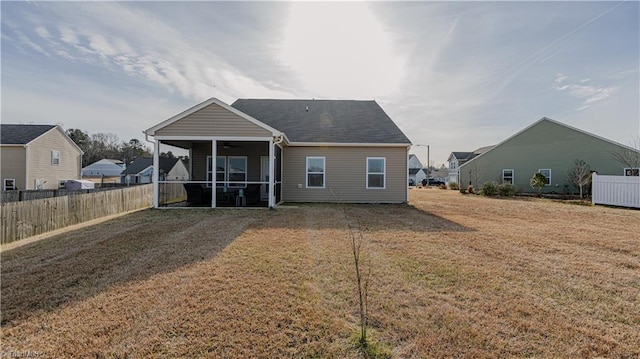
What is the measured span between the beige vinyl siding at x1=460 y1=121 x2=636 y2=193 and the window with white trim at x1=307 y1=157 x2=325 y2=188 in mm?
18155

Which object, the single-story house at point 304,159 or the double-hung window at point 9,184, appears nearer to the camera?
the single-story house at point 304,159

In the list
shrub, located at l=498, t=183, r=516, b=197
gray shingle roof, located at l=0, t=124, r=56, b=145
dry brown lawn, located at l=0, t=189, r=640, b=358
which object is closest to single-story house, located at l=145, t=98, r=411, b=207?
dry brown lawn, located at l=0, t=189, r=640, b=358

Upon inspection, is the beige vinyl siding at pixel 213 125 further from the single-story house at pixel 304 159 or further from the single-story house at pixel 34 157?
the single-story house at pixel 34 157

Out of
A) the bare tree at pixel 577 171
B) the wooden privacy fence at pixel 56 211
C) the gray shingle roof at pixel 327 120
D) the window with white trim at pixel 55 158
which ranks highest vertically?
the gray shingle roof at pixel 327 120

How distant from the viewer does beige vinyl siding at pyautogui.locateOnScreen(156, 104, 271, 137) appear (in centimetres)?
1058

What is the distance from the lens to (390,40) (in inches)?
395

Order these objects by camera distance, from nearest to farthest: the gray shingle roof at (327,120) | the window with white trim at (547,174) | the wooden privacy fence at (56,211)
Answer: the wooden privacy fence at (56,211), the gray shingle roof at (327,120), the window with white trim at (547,174)

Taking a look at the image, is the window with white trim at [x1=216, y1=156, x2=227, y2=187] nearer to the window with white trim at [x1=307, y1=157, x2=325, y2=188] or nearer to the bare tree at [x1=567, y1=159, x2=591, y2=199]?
the window with white trim at [x1=307, y1=157, x2=325, y2=188]

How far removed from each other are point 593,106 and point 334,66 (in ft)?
55.2

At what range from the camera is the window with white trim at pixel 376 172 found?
43.7 ft

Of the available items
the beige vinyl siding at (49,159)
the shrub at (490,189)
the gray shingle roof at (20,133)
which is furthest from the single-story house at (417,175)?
the gray shingle roof at (20,133)

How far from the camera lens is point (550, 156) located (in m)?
22.1

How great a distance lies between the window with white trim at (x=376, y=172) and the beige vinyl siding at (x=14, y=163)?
25.3 meters

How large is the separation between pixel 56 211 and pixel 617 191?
71.6ft
